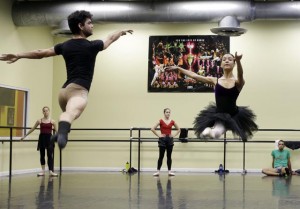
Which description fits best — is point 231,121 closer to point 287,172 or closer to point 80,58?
point 80,58

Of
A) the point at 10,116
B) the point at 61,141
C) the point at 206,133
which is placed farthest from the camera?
the point at 10,116

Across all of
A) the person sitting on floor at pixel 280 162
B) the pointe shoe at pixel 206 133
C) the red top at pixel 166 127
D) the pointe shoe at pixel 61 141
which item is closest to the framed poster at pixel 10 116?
the red top at pixel 166 127

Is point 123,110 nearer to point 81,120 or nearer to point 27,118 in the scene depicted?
point 81,120

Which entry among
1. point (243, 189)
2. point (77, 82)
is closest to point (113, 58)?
point (243, 189)

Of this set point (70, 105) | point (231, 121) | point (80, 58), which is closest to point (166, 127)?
point (231, 121)

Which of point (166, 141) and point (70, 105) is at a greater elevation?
point (70, 105)

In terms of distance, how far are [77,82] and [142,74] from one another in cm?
878

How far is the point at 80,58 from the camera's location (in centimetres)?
439

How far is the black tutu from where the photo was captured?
227 inches

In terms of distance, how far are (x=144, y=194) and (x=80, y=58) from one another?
11.4 feet

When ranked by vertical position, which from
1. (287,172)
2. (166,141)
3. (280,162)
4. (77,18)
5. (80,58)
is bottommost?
(287,172)

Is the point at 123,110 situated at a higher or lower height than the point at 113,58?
lower

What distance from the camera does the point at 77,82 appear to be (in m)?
4.37

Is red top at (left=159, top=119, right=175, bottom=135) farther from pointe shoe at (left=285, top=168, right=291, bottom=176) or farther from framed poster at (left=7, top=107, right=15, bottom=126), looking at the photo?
framed poster at (left=7, top=107, right=15, bottom=126)
